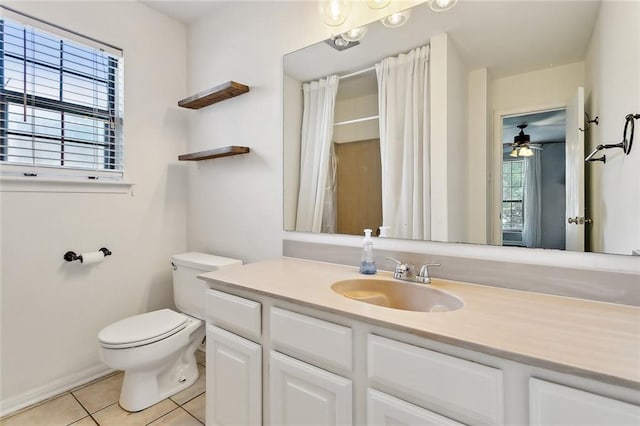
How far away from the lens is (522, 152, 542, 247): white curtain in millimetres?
1133

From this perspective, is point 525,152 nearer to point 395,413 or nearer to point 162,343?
point 395,413

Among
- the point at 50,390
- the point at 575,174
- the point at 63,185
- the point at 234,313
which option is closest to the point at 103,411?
the point at 50,390

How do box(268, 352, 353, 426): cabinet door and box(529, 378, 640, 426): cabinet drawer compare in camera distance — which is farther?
box(268, 352, 353, 426): cabinet door

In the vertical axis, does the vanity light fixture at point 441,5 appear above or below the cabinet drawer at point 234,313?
above

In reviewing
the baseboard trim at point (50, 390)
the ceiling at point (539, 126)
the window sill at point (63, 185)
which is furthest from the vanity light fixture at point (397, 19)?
the baseboard trim at point (50, 390)

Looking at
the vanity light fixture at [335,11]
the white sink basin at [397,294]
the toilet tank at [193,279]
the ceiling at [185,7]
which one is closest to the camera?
the white sink basin at [397,294]

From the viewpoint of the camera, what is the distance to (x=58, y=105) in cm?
185

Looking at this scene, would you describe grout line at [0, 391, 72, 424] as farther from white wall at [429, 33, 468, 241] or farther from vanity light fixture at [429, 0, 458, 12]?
vanity light fixture at [429, 0, 458, 12]

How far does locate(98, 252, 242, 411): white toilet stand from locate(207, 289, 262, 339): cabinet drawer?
20.5 inches

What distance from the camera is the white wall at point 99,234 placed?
1695mm

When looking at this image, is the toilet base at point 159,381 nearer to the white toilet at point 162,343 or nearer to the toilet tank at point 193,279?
the white toilet at point 162,343

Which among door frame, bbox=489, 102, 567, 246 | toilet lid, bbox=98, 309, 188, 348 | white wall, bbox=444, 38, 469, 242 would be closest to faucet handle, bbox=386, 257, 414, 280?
white wall, bbox=444, 38, 469, 242

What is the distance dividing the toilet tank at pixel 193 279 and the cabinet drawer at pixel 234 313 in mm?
533

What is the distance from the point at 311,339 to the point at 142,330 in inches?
46.0
